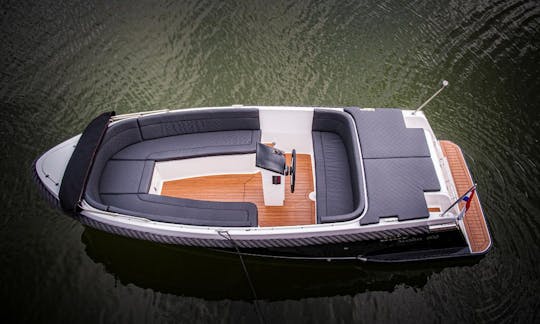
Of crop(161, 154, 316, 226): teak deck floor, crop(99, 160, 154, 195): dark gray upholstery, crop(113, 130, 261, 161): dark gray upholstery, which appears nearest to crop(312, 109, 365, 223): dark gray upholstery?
crop(161, 154, 316, 226): teak deck floor

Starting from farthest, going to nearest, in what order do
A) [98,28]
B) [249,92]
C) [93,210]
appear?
[98,28] < [249,92] < [93,210]

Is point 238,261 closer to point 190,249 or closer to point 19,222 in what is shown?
point 190,249

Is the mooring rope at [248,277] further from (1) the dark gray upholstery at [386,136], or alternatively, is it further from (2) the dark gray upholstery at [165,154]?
(1) the dark gray upholstery at [386,136]

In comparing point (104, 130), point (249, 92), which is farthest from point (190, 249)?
point (249, 92)

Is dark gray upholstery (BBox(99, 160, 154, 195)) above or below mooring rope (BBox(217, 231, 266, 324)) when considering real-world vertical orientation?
above

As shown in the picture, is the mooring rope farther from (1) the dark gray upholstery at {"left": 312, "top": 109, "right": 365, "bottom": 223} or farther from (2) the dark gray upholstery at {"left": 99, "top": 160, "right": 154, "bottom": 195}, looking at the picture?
(2) the dark gray upholstery at {"left": 99, "top": 160, "right": 154, "bottom": 195}

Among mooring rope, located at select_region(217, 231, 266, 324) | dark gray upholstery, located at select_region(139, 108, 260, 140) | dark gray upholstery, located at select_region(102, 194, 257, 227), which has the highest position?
dark gray upholstery, located at select_region(139, 108, 260, 140)
